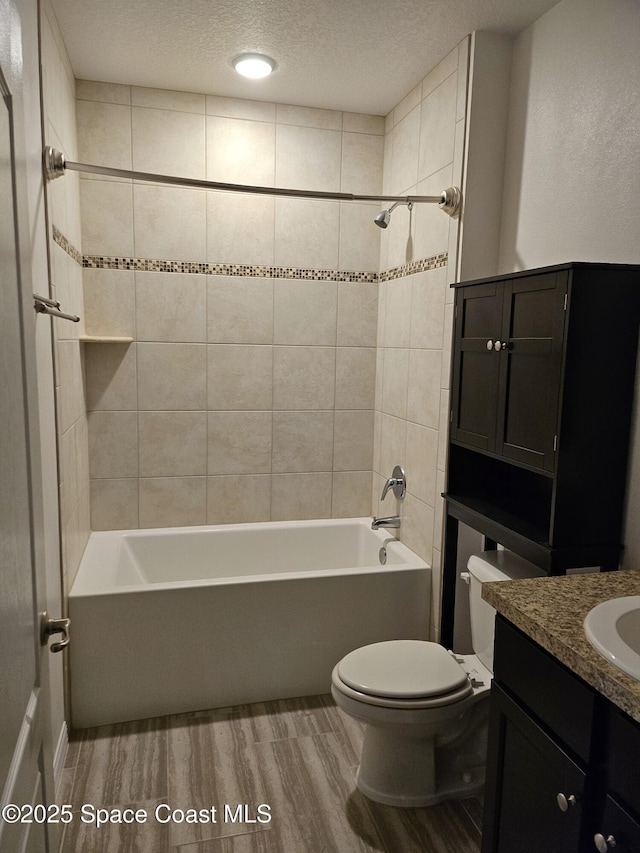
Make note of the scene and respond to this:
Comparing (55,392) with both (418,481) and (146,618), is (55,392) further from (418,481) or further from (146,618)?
(418,481)

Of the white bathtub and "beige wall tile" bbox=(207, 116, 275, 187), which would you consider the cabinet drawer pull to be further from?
"beige wall tile" bbox=(207, 116, 275, 187)

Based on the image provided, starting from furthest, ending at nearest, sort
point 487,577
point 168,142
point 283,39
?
point 168,142, point 283,39, point 487,577

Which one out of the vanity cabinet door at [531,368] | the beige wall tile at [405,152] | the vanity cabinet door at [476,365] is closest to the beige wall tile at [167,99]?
the beige wall tile at [405,152]

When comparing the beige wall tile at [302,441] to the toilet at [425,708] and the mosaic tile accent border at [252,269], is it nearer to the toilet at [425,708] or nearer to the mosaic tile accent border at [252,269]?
the mosaic tile accent border at [252,269]

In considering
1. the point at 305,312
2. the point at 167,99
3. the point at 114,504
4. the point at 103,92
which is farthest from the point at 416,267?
the point at 114,504

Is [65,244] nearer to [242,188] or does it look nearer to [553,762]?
[242,188]

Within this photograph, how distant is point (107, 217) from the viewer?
2.91 meters

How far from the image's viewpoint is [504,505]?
84.8 inches

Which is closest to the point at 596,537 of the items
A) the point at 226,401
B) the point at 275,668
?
the point at 275,668

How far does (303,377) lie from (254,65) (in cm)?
146

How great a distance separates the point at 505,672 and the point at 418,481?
146cm

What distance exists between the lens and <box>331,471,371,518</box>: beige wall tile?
3.41 metres

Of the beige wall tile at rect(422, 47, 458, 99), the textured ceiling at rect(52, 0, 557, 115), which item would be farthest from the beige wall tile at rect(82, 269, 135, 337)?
the beige wall tile at rect(422, 47, 458, 99)

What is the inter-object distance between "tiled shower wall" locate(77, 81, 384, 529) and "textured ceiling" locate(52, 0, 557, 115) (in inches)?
8.8
